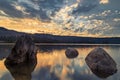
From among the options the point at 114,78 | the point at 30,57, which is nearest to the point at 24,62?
the point at 30,57

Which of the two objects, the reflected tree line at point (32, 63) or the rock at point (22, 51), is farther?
the rock at point (22, 51)

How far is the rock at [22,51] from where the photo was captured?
32.8 metres

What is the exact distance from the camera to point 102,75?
2420cm

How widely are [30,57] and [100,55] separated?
1254 cm

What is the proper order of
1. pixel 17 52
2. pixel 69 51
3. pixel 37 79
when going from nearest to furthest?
pixel 37 79
pixel 17 52
pixel 69 51

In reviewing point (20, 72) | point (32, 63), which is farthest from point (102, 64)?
point (32, 63)

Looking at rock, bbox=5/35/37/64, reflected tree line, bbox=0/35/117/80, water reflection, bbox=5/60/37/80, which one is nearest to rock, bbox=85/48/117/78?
reflected tree line, bbox=0/35/117/80

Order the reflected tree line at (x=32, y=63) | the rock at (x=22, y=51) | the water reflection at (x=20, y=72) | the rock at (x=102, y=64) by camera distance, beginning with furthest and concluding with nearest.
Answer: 1. the rock at (x=22, y=51)
2. the rock at (x=102, y=64)
3. the reflected tree line at (x=32, y=63)
4. the water reflection at (x=20, y=72)

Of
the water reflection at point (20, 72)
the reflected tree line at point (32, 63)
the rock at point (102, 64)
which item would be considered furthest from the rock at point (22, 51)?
the rock at point (102, 64)

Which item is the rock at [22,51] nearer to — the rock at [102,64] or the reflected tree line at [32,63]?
the reflected tree line at [32,63]

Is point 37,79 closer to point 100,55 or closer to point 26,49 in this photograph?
point 100,55

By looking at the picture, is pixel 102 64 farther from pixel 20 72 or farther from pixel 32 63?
pixel 32 63

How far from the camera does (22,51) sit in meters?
33.6

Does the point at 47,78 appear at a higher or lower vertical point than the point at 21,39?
lower
